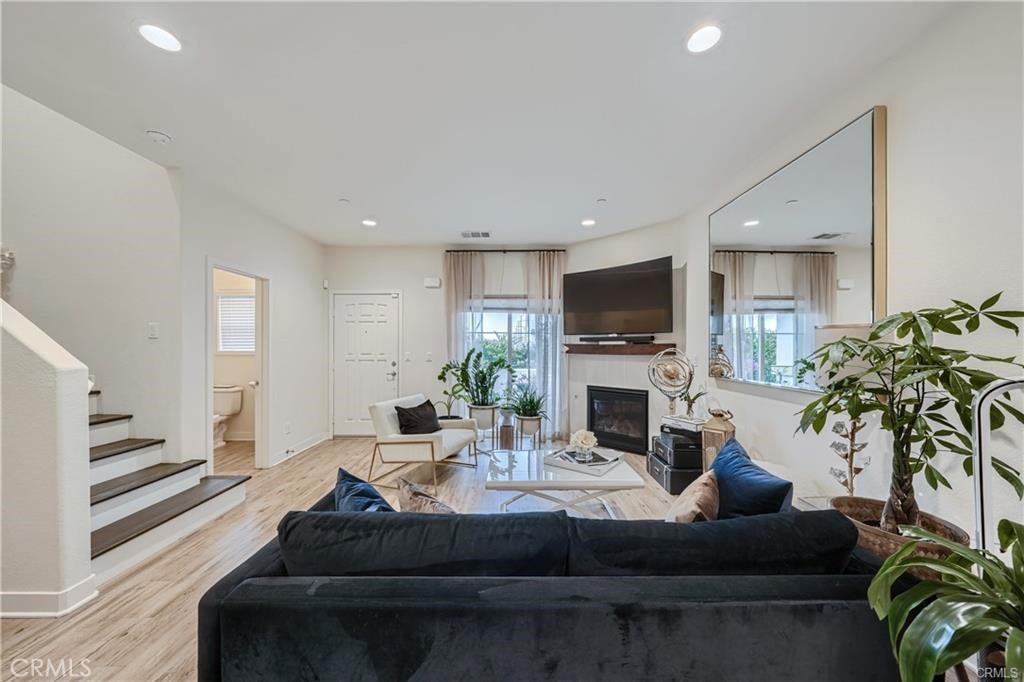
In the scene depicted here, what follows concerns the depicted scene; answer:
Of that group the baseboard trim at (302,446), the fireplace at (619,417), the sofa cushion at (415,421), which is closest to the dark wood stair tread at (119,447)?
the baseboard trim at (302,446)

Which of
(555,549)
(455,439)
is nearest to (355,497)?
(555,549)

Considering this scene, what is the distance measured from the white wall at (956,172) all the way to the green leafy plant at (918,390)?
19 centimetres

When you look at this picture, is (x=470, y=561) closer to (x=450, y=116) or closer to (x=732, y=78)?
(x=450, y=116)

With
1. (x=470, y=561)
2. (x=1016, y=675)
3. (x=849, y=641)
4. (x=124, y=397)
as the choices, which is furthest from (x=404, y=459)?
(x=1016, y=675)

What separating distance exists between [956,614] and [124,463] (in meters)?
4.20

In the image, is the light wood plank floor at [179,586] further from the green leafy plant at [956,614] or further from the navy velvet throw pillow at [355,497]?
the green leafy plant at [956,614]

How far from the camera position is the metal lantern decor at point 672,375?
3.72m

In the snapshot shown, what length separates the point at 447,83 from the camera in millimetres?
2023

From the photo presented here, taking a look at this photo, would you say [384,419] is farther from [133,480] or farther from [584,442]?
[584,442]

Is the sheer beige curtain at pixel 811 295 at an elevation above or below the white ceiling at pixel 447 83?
below

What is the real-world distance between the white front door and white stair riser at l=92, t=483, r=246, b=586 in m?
2.17

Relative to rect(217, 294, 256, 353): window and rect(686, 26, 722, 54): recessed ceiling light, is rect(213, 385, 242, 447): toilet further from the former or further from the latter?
rect(686, 26, 722, 54): recessed ceiling light

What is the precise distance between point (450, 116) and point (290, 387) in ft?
12.1

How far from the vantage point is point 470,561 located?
1116 millimetres
